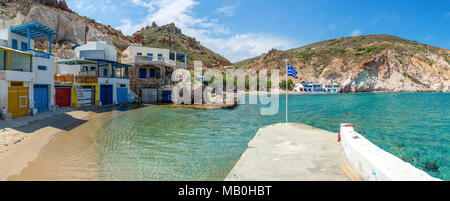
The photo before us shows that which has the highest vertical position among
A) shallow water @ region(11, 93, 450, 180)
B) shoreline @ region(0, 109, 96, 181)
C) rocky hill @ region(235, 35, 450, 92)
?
rocky hill @ region(235, 35, 450, 92)

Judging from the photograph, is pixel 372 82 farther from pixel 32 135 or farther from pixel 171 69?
pixel 32 135

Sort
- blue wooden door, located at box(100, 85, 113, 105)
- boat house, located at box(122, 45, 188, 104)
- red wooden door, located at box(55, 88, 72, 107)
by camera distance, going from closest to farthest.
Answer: red wooden door, located at box(55, 88, 72, 107)
blue wooden door, located at box(100, 85, 113, 105)
boat house, located at box(122, 45, 188, 104)

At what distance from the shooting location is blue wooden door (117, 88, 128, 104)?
30169 mm

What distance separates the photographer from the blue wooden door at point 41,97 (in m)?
17.3

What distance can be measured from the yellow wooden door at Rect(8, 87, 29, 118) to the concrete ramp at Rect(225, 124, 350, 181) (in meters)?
17.1

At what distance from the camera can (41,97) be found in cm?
1800

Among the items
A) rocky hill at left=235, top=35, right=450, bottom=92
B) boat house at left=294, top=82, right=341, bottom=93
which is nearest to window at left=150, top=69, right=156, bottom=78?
boat house at left=294, top=82, right=341, bottom=93

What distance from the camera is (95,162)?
8.27 meters

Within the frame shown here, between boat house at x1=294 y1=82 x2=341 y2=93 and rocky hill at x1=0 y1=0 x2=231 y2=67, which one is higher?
rocky hill at x1=0 y1=0 x2=231 y2=67

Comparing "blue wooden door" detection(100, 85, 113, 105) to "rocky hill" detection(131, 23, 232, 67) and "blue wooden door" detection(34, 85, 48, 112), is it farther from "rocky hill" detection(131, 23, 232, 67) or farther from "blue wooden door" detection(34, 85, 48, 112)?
"rocky hill" detection(131, 23, 232, 67)

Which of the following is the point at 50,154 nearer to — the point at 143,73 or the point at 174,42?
the point at 143,73

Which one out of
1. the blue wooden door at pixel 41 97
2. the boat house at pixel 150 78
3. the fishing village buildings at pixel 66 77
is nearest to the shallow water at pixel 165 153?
the fishing village buildings at pixel 66 77
